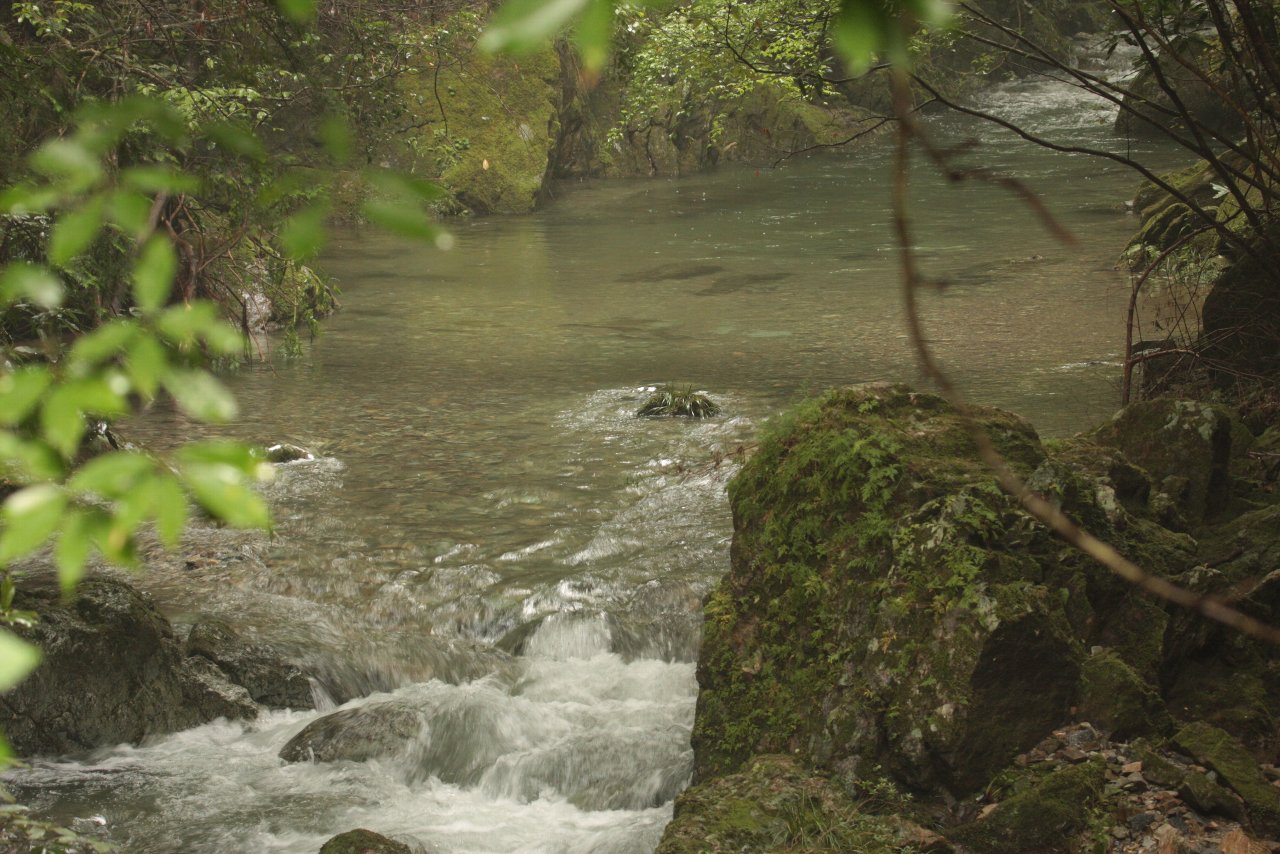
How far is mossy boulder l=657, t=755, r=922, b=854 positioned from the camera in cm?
388

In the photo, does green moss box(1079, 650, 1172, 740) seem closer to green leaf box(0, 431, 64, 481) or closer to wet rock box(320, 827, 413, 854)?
wet rock box(320, 827, 413, 854)

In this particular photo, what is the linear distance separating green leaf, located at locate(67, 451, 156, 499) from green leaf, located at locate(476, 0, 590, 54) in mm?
545

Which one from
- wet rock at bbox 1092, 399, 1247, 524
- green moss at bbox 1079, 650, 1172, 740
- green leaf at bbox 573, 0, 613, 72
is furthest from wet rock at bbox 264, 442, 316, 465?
green leaf at bbox 573, 0, 613, 72

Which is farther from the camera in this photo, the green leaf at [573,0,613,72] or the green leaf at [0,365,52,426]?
the green leaf at [0,365,52,426]

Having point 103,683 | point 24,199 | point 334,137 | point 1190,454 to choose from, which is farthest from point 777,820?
point 103,683

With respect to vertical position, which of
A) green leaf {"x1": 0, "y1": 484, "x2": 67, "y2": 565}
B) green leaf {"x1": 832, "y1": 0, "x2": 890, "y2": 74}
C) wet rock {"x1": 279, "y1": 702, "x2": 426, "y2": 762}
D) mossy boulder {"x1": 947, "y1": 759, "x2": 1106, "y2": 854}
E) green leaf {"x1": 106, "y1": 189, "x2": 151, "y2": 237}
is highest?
green leaf {"x1": 832, "y1": 0, "x2": 890, "y2": 74}

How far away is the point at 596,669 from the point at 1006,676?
287 cm

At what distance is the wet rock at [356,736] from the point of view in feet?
19.2

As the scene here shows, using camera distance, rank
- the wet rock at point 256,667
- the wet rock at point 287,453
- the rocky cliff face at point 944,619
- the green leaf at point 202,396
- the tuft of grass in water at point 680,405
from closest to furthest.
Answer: the green leaf at point 202,396 → the rocky cliff face at point 944,619 → the wet rock at point 256,667 → the wet rock at point 287,453 → the tuft of grass in water at point 680,405

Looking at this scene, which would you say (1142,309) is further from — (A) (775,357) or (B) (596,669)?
(B) (596,669)

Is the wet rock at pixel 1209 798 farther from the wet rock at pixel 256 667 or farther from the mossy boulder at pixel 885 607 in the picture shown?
the wet rock at pixel 256 667

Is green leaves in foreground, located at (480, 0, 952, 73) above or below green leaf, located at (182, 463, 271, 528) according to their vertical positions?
above

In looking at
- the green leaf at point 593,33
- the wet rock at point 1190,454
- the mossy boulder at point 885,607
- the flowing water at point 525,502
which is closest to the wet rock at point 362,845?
the flowing water at point 525,502

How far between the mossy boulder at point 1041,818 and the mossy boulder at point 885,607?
11.7 inches
